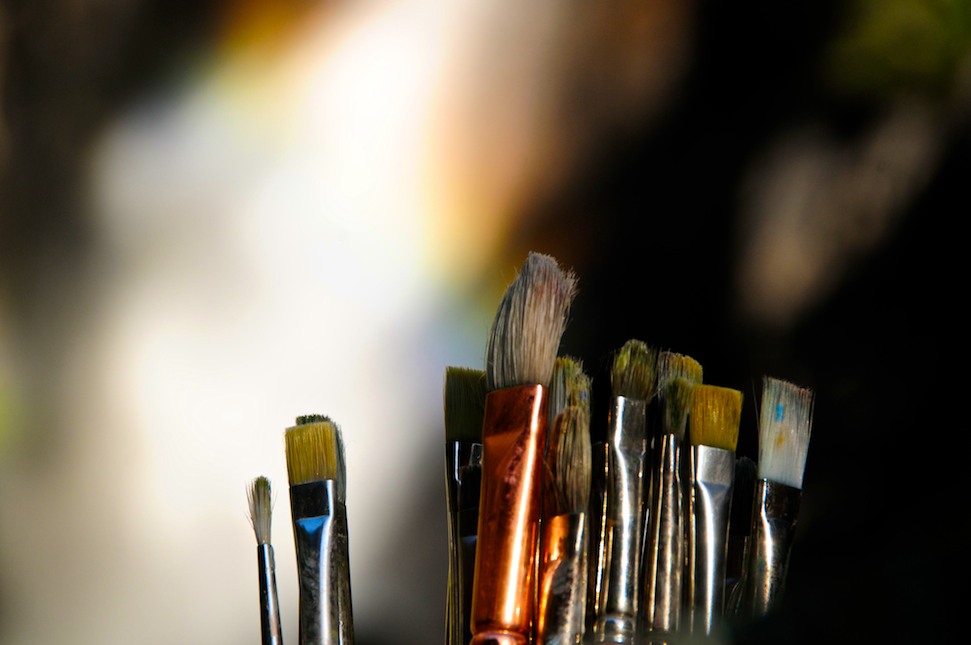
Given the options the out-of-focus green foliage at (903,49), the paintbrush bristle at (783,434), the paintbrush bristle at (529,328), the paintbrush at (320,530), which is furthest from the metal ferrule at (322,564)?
the out-of-focus green foliage at (903,49)

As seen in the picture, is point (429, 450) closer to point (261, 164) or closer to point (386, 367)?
point (386, 367)

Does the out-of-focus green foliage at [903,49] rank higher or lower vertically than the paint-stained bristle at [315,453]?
higher

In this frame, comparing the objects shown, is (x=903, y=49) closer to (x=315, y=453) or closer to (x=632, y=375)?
(x=632, y=375)

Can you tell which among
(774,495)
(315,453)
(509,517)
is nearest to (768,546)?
(774,495)

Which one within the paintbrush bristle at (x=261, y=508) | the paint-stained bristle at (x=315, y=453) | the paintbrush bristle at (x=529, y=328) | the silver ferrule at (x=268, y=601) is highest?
the paintbrush bristle at (x=529, y=328)

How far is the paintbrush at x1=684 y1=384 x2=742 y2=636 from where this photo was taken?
616 millimetres

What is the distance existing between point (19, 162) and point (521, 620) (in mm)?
507

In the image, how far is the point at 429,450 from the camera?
2.59 ft

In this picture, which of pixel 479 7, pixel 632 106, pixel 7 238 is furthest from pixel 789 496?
pixel 7 238

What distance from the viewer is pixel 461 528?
654 mm

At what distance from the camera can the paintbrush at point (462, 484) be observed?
64 cm

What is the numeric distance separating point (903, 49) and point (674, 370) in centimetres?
25

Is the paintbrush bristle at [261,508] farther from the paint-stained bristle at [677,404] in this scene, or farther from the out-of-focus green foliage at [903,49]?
the out-of-focus green foliage at [903,49]

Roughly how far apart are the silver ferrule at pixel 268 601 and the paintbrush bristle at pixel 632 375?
0.20m
